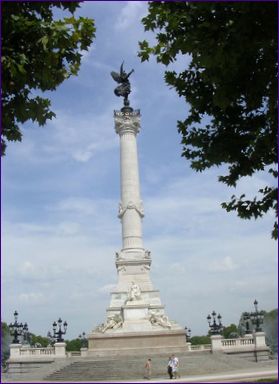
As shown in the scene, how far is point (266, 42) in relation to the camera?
36.1ft

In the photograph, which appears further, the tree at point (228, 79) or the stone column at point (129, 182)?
the stone column at point (129, 182)

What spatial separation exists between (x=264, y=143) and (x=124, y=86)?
4451 cm

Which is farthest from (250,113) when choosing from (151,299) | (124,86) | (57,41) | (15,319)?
(124,86)

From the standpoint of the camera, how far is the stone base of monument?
132ft

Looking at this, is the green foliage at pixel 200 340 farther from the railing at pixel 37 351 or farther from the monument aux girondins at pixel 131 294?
the railing at pixel 37 351

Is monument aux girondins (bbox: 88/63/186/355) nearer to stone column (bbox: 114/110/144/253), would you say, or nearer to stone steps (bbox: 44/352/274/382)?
A: stone column (bbox: 114/110/144/253)

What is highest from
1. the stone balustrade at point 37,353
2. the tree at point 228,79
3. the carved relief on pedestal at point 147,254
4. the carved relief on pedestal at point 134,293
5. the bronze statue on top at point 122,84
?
the bronze statue on top at point 122,84

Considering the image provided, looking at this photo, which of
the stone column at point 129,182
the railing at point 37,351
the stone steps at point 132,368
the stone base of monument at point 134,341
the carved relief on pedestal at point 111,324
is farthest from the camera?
the stone column at point 129,182

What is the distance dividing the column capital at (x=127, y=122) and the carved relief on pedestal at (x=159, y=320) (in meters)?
18.7

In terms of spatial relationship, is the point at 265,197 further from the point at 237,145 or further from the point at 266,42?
the point at 266,42

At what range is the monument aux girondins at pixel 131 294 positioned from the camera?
41.1 m

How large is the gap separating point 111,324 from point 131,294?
3.18m

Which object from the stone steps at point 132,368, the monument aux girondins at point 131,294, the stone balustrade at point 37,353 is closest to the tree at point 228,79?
the stone steps at point 132,368

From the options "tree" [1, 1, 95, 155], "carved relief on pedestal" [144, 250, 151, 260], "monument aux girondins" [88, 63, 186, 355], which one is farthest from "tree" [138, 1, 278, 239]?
"carved relief on pedestal" [144, 250, 151, 260]
